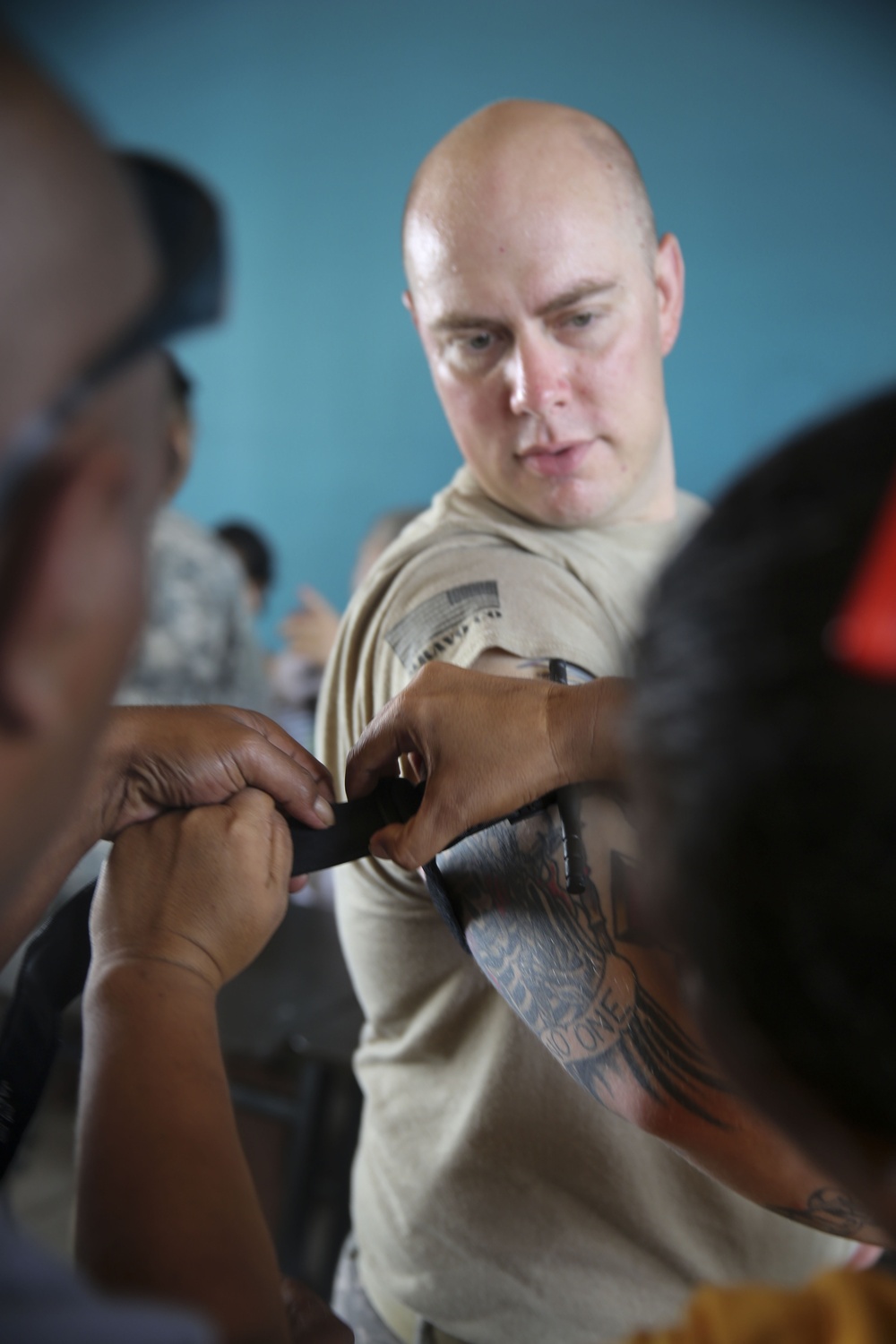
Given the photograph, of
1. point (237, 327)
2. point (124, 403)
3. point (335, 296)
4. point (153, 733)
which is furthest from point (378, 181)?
point (124, 403)

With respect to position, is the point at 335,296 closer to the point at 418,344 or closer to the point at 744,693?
the point at 418,344

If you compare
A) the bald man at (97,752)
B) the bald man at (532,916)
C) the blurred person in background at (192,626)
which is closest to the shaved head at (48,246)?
the bald man at (97,752)

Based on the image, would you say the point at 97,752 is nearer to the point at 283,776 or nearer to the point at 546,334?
A: the point at 283,776

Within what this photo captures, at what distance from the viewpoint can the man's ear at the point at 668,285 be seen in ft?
4.12

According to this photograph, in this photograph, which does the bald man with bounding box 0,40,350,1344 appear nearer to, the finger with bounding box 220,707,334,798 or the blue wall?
the finger with bounding box 220,707,334,798

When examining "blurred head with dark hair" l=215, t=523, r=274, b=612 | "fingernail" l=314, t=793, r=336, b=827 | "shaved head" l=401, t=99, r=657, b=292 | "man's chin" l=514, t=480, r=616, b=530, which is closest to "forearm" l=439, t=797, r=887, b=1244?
"fingernail" l=314, t=793, r=336, b=827

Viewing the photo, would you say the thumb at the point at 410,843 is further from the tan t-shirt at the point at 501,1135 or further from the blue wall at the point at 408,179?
the blue wall at the point at 408,179

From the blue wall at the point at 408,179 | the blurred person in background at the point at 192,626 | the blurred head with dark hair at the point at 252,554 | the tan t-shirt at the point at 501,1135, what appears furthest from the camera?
the blurred head with dark hair at the point at 252,554

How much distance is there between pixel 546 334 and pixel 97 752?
0.75m

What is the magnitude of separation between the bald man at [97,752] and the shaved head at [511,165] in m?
0.66

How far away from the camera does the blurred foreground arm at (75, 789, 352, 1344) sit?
547mm

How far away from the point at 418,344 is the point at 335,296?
45cm

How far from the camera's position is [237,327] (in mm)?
4172

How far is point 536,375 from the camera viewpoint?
3.64ft
